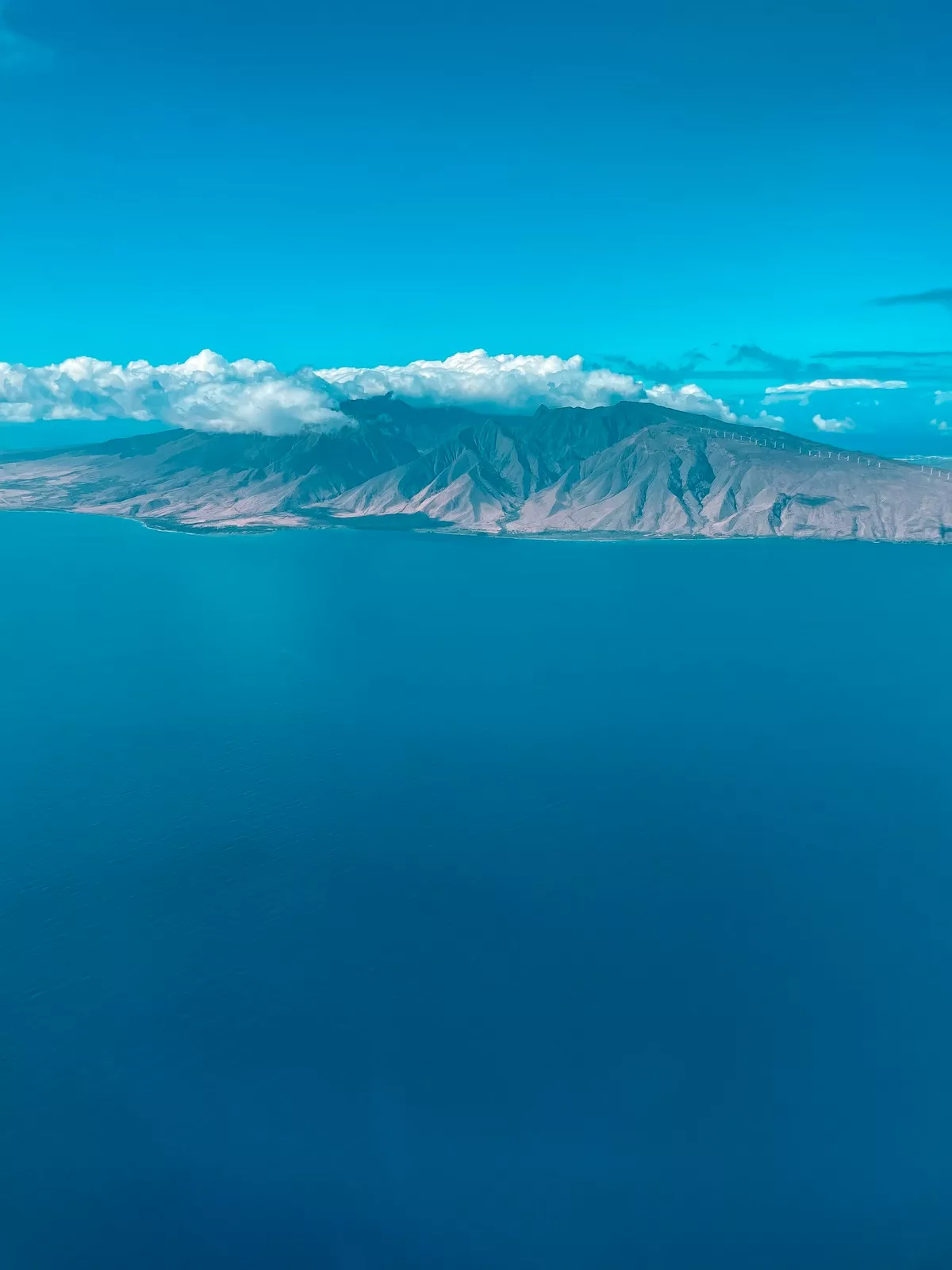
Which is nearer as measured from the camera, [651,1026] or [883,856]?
[651,1026]

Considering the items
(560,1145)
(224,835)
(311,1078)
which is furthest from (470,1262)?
(224,835)

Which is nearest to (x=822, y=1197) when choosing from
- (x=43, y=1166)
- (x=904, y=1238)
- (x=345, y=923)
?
(x=904, y=1238)

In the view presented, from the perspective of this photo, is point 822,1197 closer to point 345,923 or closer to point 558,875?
point 558,875

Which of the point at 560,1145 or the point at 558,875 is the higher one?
the point at 558,875

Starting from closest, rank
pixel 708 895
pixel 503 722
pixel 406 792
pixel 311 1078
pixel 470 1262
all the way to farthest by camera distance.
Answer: pixel 470 1262, pixel 311 1078, pixel 708 895, pixel 406 792, pixel 503 722

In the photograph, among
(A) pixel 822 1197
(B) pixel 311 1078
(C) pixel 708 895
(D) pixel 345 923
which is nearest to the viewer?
(A) pixel 822 1197

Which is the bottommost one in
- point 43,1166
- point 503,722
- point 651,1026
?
point 43,1166
